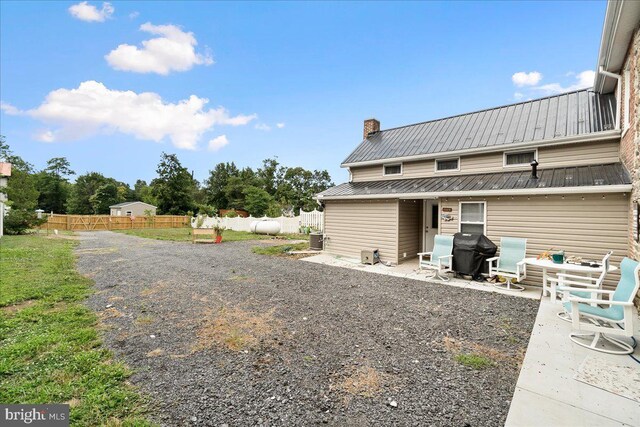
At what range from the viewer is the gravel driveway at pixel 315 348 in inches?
94.3

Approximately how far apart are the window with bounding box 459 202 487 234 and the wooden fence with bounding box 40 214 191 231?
1226 inches

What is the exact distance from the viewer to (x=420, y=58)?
44.2ft

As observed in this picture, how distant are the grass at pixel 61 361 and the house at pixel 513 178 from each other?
26.7 feet

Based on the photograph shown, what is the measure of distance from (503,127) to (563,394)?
9847 millimetres

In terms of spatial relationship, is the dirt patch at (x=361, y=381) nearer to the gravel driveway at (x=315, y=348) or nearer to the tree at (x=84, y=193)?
the gravel driveway at (x=315, y=348)

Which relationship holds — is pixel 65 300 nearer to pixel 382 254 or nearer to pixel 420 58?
pixel 382 254

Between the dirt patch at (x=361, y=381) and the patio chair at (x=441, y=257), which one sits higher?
the patio chair at (x=441, y=257)

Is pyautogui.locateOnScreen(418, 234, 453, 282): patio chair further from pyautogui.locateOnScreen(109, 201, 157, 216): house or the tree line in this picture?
pyautogui.locateOnScreen(109, 201, 157, 216): house

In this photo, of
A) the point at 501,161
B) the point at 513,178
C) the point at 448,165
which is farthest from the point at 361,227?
the point at 501,161

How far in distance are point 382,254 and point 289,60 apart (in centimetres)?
1201

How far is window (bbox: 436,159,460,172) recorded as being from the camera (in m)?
10.2

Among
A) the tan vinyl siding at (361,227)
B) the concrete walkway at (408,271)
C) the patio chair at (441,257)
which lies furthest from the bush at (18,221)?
the patio chair at (441,257)

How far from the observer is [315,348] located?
3549 mm

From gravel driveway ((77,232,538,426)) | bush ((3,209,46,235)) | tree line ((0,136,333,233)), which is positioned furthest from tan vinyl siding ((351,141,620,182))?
bush ((3,209,46,235))
